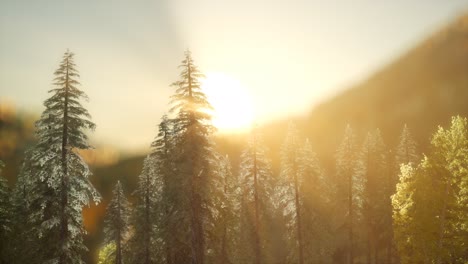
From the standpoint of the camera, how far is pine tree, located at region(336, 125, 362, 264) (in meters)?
45.8

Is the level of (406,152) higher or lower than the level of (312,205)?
higher

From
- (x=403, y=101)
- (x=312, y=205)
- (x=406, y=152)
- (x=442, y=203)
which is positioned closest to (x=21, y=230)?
(x=312, y=205)

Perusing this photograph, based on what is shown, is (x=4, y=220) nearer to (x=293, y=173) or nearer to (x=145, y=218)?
(x=145, y=218)

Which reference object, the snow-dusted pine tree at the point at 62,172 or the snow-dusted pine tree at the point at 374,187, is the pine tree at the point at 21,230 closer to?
the snow-dusted pine tree at the point at 62,172

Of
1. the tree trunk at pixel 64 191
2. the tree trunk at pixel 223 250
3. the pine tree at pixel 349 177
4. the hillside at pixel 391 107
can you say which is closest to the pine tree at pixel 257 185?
the tree trunk at pixel 223 250

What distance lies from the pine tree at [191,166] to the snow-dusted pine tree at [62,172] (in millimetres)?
5834

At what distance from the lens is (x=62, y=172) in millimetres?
24031

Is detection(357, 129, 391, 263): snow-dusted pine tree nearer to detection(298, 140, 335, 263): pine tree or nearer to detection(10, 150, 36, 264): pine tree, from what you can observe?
detection(298, 140, 335, 263): pine tree

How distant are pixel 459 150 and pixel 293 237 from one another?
23.6 m

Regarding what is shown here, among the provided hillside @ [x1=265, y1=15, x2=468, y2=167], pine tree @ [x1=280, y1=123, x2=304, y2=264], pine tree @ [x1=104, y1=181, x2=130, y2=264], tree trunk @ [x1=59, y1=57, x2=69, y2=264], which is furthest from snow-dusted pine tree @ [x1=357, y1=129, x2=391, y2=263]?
hillside @ [x1=265, y1=15, x2=468, y2=167]

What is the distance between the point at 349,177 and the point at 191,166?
24.9 meters

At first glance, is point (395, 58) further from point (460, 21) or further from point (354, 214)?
point (354, 214)

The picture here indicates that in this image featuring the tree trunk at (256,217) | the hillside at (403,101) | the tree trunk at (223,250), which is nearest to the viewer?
the tree trunk at (256,217)

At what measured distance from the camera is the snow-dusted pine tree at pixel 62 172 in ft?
79.0
